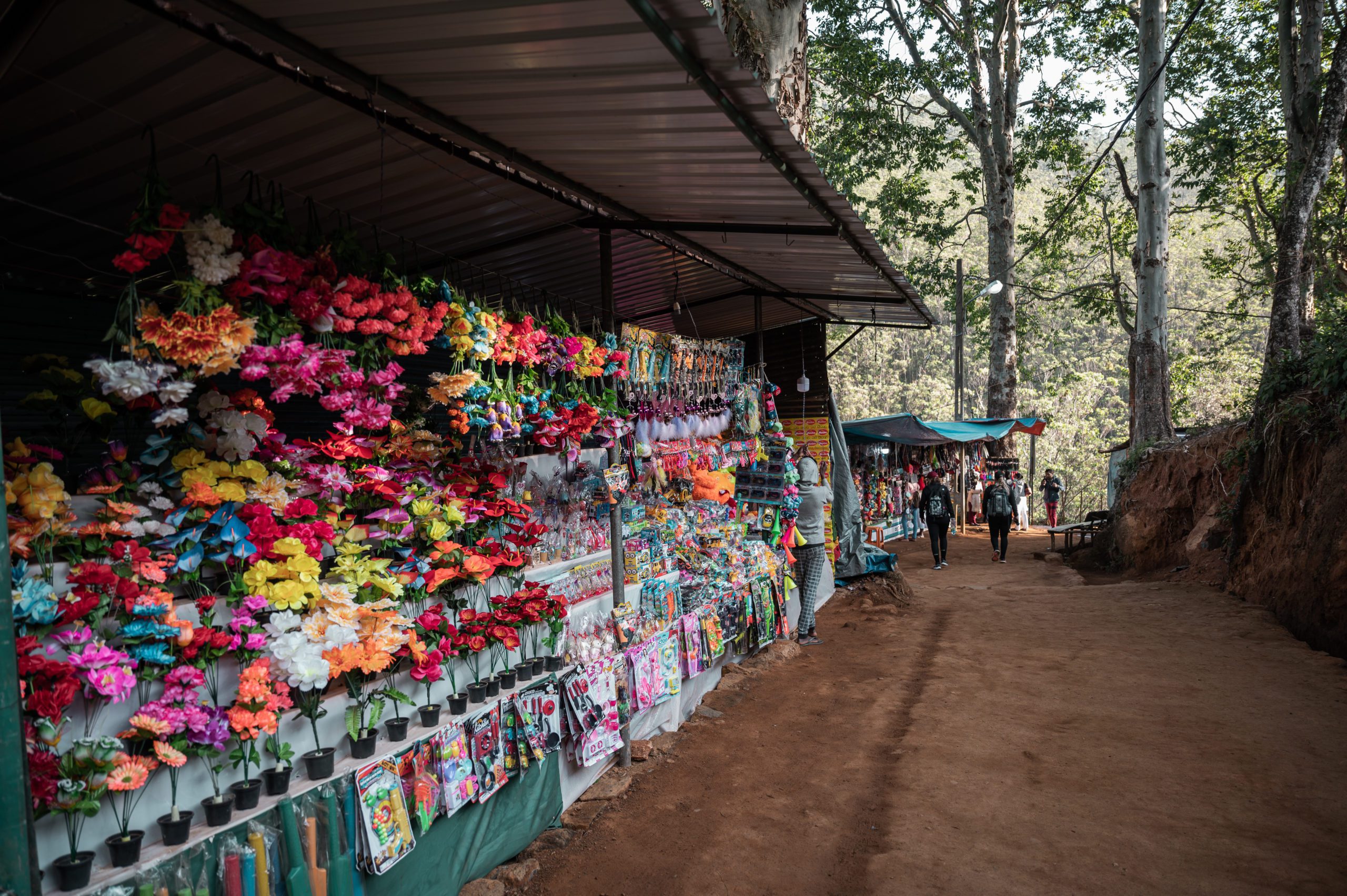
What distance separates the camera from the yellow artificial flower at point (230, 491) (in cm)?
252

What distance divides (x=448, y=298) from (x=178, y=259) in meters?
1.03

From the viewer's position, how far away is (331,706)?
284cm

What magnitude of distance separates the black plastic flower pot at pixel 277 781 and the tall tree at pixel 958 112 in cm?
1684

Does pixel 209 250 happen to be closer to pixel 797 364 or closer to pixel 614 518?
pixel 614 518

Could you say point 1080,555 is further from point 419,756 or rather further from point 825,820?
point 419,756

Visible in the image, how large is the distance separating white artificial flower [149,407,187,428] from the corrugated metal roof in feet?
3.33

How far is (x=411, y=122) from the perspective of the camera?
3160 mm

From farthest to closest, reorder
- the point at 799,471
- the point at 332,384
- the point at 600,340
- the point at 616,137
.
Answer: the point at 799,471 → the point at 600,340 → the point at 616,137 → the point at 332,384

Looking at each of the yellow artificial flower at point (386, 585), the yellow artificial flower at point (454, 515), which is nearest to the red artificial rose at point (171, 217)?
the yellow artificial flower at point (386, 585)

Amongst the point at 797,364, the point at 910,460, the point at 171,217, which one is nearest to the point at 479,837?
the point at 171,217

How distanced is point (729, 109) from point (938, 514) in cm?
1012

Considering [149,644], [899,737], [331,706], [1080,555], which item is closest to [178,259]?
[149,644]

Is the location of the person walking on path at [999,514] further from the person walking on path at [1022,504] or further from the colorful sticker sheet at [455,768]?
the colorful sticker sheet at [455,768]

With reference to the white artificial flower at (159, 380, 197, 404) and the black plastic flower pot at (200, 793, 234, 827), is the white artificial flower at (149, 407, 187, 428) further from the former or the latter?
the black plastic flower pot at (200, 793, 234, 827)
